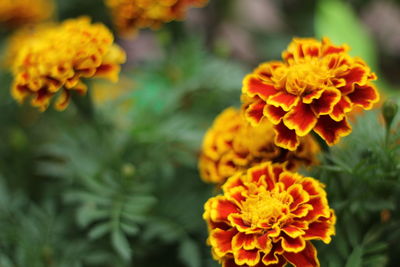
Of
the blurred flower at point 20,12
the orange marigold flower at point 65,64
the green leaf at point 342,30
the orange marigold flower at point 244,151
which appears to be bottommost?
the orange marigold flower at point 244,151

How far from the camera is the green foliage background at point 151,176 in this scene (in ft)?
3.22

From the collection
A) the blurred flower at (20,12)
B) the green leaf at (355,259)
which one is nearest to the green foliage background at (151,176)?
the green leaf at (355,259)

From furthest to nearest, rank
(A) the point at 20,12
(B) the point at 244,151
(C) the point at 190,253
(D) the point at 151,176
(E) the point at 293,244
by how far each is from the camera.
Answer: (A) the point at 20,12 → (D) the point at 151,176 → (C) the point at 190,253 → (B) the point at 244,151 → (E) the point at 293,244

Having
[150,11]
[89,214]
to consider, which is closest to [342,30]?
[150,11]

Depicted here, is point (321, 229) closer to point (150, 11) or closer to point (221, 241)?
point (221, 241)

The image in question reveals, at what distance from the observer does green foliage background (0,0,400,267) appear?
0.98 metres

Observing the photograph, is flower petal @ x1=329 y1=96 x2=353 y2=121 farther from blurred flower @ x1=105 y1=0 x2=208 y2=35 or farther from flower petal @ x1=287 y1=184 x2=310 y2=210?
blurred flower @ x1=105 y1=0 x2=208 y2=35

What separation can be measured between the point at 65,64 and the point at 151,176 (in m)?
0.38

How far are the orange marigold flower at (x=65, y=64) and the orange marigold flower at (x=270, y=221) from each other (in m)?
0.40

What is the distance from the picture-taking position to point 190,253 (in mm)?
1126

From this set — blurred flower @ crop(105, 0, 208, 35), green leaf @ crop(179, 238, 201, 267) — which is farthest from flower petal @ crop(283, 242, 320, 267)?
blurred flower @ crop(105, 0, 208, 35)

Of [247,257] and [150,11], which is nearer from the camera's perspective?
[247,257]

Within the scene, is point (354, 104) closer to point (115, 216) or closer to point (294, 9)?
point (115, 216)

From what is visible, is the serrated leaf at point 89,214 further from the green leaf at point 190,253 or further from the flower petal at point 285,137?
the flower petal at point 285,137
